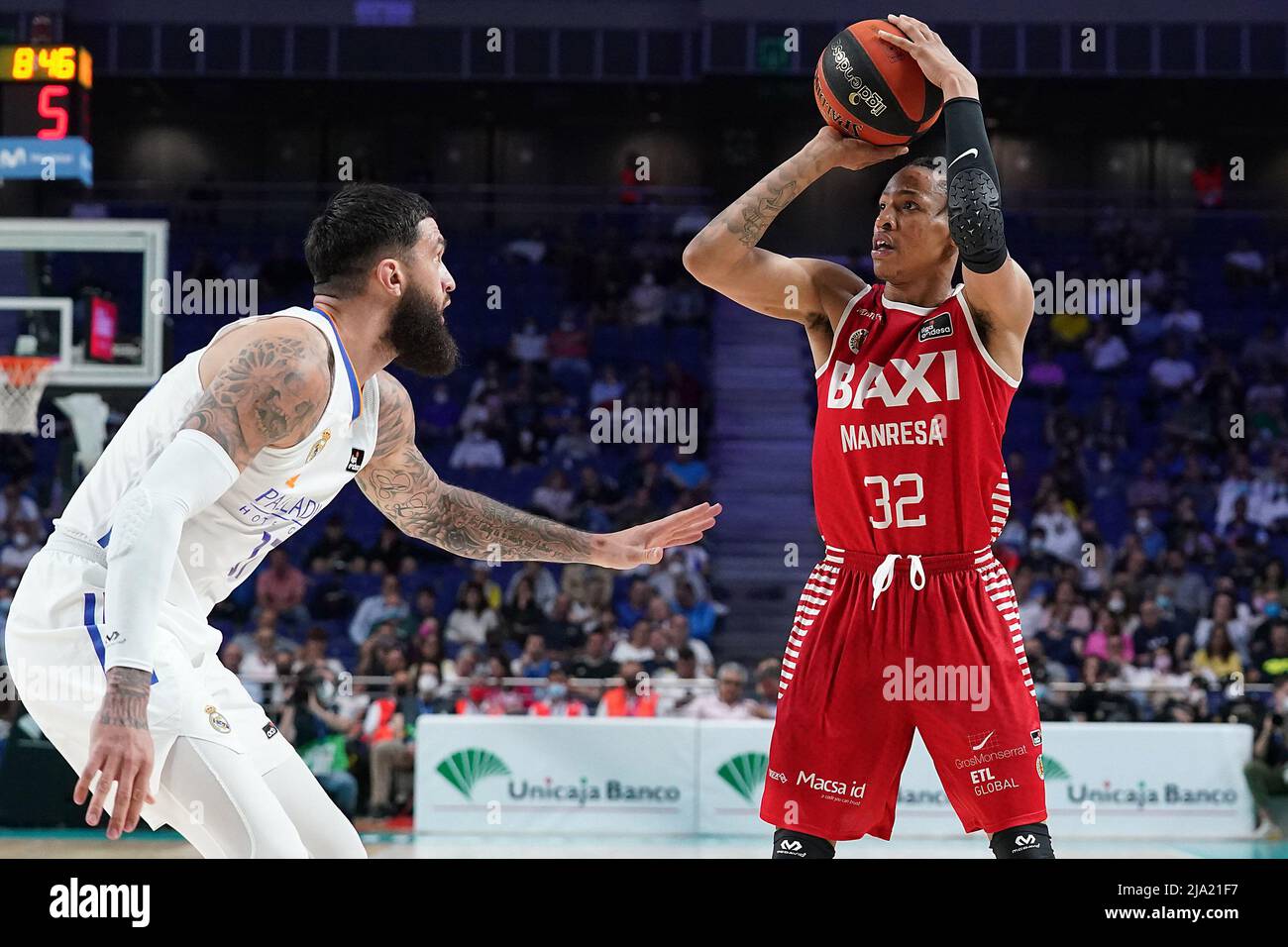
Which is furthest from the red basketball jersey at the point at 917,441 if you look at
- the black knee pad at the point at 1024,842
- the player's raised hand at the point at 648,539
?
the black knee pad at the point at 1024,842

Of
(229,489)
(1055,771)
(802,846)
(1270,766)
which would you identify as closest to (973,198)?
(802,846)

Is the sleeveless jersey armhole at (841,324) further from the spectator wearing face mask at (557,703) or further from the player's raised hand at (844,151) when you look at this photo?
the spectator wearing face mask at (557,703)

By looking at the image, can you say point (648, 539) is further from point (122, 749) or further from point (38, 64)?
point (38, 64)

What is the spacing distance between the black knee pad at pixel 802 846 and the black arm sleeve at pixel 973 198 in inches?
57.7

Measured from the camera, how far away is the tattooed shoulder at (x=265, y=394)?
9.69ft

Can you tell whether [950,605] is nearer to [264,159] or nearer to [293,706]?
[293,706]

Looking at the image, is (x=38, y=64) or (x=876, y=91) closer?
(x=876, y=91)

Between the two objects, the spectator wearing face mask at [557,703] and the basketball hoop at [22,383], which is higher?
the basketball hoop at [22,383]

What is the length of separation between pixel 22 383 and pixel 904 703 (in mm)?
7880

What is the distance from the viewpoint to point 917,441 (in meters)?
3.64

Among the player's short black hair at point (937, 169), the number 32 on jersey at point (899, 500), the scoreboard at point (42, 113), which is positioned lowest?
the number 32 on jersey at point (899, 500)

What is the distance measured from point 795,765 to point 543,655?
22.0 ft

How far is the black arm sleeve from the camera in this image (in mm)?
3445
